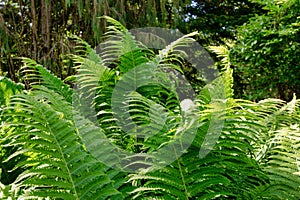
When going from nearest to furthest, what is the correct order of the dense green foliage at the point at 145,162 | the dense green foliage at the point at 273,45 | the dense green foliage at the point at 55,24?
the dense green foliage at the point at 145,162
the dense green foliage at the point at 273,45
the dense green foliage at the point at 55,24

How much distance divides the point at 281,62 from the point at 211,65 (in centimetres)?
256

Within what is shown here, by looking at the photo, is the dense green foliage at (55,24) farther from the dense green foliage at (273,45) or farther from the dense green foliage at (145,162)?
the dense green foliage at (145,162)

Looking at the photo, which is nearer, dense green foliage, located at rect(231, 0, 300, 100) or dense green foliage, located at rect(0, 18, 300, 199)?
dense green foliage, located at rect(0, 18, 300, 199)

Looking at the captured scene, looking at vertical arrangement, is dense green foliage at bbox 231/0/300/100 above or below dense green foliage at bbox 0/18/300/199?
below

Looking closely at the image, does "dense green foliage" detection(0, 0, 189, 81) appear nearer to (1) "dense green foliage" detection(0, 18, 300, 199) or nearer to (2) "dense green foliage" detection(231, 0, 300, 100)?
(2) "dense green foliage" detection(231, 0, 300, 100)

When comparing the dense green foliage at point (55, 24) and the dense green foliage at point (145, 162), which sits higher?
the dense green foliage at point (145, 162)

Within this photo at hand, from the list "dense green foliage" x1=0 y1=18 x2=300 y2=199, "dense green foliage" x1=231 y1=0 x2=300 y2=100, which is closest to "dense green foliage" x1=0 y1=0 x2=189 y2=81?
"dense green foliage" x1=231 y1=0 x2=300 y2=100

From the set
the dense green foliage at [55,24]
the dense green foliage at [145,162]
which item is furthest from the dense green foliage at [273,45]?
the dense green foliage at [145,162]

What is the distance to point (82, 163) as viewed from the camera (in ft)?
2.67

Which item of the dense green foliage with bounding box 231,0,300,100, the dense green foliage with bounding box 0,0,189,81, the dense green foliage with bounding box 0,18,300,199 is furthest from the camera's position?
the dense green foliage with bounding box 0,0,189,81

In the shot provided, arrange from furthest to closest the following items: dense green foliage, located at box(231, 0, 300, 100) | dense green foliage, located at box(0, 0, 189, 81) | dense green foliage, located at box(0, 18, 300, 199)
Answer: dense green foliage, located at box(0, 0, 189, 81) → dense green foliage, located at box(231, 0, 300, 100) → dense green foliage, located at box(0, 18, 300, 199)

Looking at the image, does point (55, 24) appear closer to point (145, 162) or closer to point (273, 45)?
point (273, 45)

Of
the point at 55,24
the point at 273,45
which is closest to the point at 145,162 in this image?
the point at 273,45

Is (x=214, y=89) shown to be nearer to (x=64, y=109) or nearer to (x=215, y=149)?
(x=215, y=149)
